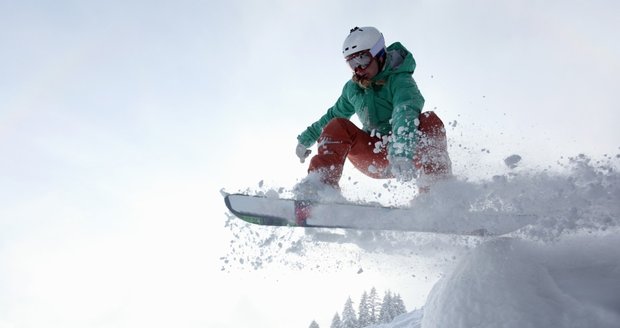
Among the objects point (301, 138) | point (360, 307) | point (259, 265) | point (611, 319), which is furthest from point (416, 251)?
point (360, 307)

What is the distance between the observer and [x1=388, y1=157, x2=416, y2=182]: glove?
3.90m

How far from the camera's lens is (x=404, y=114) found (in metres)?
4.27

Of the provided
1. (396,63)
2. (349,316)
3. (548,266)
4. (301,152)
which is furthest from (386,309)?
(548,266)

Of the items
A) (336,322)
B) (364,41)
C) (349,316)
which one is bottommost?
(364,41)

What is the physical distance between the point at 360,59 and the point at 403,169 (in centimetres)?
123

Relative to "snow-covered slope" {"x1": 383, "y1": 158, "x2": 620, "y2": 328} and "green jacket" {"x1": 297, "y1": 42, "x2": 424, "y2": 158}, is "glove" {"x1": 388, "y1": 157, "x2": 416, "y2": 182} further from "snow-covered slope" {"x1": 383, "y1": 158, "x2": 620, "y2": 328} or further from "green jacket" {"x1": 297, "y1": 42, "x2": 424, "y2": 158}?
"snow-covered slope" {"x1": 383, "y1": 158, "x2": 620, "y2": 328}

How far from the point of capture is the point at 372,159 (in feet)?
15.6

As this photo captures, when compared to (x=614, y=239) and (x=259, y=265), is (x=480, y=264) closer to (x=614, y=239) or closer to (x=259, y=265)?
(x=614, y=239)

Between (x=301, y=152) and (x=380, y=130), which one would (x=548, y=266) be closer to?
(x=380, y=130)

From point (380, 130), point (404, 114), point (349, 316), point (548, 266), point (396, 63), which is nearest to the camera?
point (548, 266)

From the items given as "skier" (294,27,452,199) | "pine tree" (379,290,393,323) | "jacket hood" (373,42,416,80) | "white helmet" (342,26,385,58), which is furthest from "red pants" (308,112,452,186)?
"pine tree" (379,290,393,323)

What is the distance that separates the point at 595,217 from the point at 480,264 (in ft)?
3.00

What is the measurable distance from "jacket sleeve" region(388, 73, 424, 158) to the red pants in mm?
101

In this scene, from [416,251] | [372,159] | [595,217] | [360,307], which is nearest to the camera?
[595,217]
